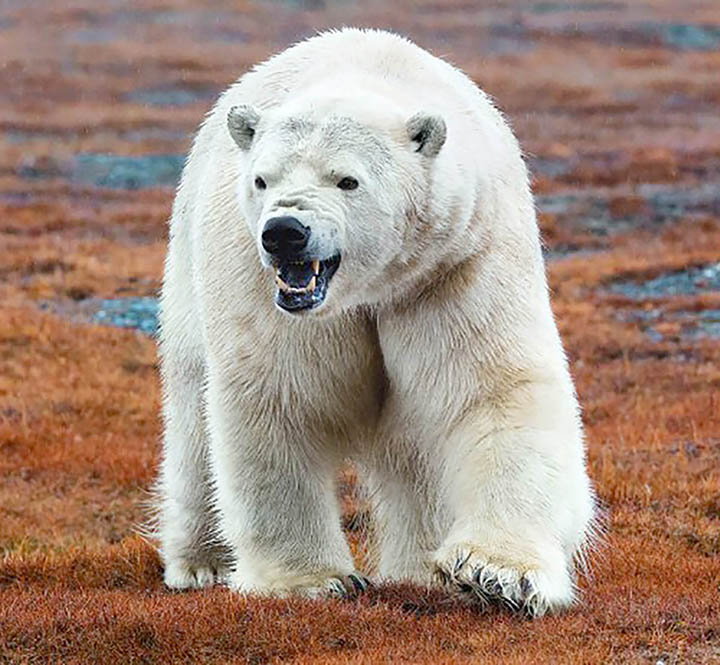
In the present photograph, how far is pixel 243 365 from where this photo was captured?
6.59m

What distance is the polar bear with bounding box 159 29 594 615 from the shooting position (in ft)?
19.3

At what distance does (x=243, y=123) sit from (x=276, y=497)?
1660 mm

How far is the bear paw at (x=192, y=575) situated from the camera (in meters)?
8.45

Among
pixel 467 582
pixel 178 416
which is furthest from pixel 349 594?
pixel 178 416

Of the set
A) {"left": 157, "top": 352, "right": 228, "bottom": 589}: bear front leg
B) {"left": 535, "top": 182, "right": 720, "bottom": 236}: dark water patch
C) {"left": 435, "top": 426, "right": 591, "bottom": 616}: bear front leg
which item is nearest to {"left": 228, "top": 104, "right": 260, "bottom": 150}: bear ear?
{"left": 435, "top": 426, "right": 591, "bottom": 616}: bear front leg

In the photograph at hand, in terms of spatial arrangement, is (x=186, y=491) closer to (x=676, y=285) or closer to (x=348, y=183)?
(x=348, y=183)

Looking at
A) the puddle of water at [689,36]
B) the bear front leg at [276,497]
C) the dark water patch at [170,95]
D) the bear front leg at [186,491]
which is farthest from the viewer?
the puddle of water at [689,36]

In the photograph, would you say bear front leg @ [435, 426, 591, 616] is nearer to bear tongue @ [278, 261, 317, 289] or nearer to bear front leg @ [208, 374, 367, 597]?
bear front leg @ [208, 374, 367, 597]


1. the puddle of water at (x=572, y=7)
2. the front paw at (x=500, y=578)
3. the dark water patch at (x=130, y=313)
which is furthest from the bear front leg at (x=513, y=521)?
the puddle of water at (x=572, y=7)

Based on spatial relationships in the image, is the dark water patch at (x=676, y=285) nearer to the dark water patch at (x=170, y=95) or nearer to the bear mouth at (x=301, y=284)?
the bear mouth at (x=301, y=284)

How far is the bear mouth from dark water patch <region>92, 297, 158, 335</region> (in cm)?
1320

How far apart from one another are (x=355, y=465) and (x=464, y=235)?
1654 mm

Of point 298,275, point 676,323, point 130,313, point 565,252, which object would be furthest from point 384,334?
point 565,252

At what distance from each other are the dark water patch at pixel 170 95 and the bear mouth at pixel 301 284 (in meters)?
43.0
